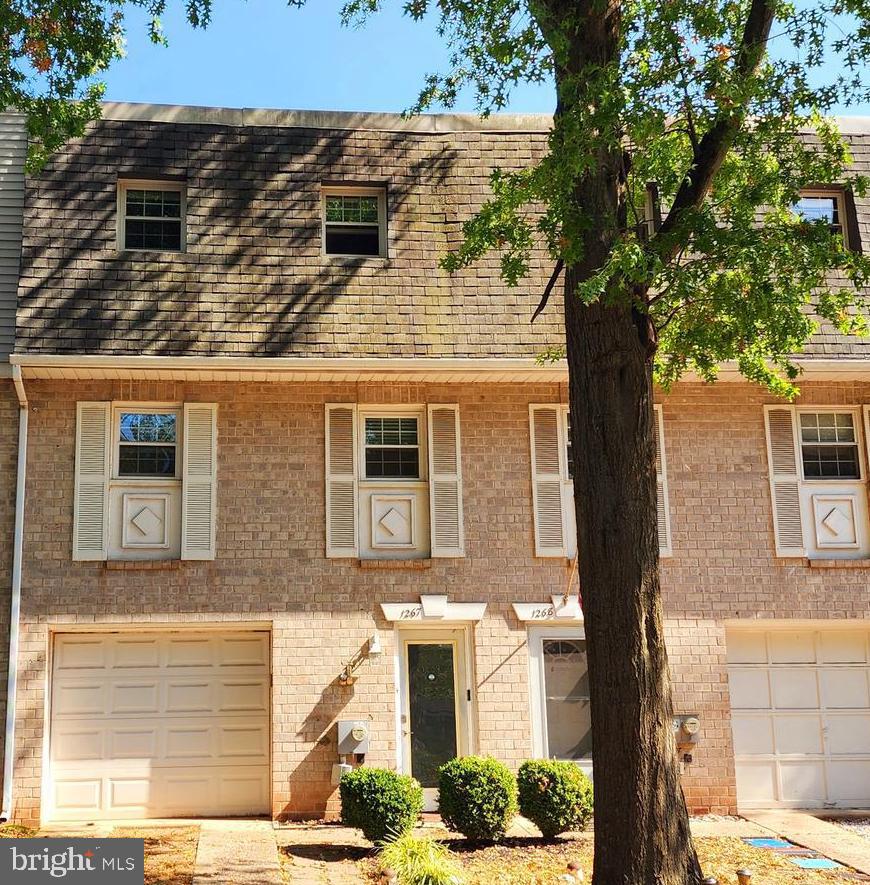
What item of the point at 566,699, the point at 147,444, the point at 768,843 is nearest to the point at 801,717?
the point at 768,843

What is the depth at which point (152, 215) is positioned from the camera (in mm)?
14438

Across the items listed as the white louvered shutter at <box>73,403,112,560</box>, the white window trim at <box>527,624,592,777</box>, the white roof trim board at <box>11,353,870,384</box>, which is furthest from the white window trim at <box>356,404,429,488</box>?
the white louvered shutter at <box>73,403,112,560</box>

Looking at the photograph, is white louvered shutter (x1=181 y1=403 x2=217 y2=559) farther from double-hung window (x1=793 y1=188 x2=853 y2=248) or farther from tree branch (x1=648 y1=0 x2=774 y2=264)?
double-hung window (x1=793 y1=188 x2=853 y2=248)

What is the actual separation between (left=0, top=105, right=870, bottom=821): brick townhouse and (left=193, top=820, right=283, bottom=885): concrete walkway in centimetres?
68

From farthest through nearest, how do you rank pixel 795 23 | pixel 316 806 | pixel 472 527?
1. pixel 472 527
2. pixel 316 806
3. pixel 795 23

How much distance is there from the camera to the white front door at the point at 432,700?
13.8 meters

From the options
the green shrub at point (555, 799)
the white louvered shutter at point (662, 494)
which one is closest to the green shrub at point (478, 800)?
the green shrub at point (555, 799)

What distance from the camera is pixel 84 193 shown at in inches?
555

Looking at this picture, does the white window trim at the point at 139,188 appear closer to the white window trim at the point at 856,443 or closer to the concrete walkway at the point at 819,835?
the white window trim at the point at 856,443

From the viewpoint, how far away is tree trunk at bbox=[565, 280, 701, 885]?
28.6 feet

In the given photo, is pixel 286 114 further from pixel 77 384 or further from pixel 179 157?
pixel 77 384

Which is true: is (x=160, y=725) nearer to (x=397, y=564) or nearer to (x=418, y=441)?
(x=397, y=564)

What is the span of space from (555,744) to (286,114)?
8.48m

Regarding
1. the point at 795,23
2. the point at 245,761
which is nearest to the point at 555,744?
the point at 245,761
